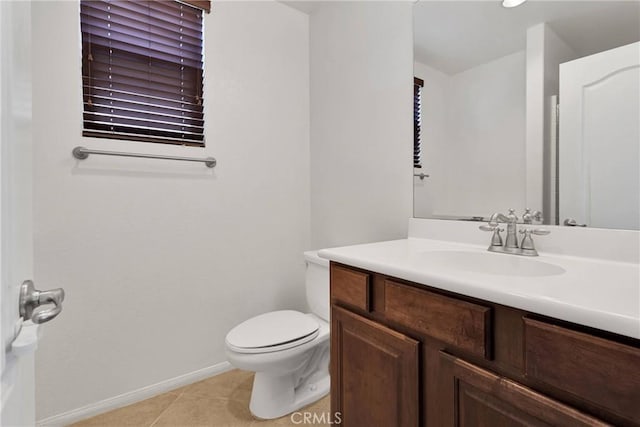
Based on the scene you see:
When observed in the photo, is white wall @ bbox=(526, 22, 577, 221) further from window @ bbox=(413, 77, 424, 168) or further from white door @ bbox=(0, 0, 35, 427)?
white door @ bbox=(0, 0, 35, 427)

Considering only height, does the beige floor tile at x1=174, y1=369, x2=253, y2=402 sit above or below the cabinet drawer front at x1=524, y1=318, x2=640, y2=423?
below

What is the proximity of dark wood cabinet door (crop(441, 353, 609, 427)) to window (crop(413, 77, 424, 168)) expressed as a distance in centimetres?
95

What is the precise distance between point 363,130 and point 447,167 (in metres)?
0.51

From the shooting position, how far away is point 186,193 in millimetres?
1675

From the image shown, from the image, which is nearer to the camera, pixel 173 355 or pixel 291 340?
pixel 291 340

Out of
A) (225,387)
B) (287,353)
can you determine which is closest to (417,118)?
(287,353)

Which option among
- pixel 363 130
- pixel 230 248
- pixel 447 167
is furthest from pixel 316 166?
pixel 447 167

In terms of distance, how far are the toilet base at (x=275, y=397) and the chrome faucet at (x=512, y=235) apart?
3.66 ft

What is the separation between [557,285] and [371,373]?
1.82 ft

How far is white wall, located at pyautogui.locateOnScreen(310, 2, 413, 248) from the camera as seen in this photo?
1.51 m

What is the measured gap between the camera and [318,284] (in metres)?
1.68

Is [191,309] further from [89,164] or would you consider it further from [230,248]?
[89,164]

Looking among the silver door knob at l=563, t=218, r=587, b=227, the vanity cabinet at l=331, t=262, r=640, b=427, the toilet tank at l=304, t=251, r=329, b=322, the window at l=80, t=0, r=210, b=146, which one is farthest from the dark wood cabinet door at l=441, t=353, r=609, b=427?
the window at l=80, t=0, r=210, b=146

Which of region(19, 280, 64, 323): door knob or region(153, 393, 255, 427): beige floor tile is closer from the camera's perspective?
region(19, 280, 64, 323): door knob
